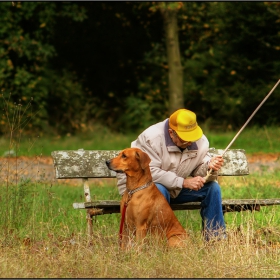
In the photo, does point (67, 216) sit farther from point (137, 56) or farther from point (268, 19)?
point (137, 56)

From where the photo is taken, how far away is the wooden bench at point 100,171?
22.3ft

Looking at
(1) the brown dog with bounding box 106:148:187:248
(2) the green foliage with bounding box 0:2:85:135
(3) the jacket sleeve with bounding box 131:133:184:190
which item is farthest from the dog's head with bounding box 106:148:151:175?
(2) the green foliage with bounding box 0:2:85:135

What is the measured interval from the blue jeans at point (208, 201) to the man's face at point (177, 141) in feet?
1.32

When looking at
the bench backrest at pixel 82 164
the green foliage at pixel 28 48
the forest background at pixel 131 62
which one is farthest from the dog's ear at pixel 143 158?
the green foliage at pixel 28 48

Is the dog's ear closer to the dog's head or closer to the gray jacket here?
the dog's head

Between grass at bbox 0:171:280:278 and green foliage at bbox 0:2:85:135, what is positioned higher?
green foliage at bbox 0:2:85:135

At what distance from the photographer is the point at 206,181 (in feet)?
22.3

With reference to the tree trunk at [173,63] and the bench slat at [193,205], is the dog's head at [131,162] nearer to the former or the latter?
the bench slat at [193,205]

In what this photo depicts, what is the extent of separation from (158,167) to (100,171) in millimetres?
909

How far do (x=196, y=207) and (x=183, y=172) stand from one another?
0.43m

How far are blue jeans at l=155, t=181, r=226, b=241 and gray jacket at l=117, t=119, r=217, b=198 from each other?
8 centimetres

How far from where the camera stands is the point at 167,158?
6.65 meters

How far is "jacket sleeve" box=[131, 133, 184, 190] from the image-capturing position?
6555 mm

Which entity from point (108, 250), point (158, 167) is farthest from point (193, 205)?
point (108, 250)
